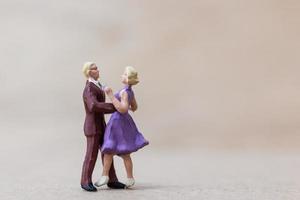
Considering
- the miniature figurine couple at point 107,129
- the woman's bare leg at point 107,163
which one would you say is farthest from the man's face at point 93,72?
the woman's bare leg at point 107,163

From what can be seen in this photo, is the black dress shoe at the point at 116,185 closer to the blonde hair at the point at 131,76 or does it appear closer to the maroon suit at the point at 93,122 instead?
the maroon suit at the point at 93,122

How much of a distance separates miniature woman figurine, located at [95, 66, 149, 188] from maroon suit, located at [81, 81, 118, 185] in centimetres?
3

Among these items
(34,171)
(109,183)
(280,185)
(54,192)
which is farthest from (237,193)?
(34,171)

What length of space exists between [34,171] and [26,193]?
21.5 inches

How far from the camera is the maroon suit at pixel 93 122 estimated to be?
91.7 inches

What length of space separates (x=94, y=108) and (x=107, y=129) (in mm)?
92

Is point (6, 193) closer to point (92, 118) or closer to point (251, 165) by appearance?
point (92, 118)

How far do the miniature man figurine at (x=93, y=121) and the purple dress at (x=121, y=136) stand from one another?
0.11ft

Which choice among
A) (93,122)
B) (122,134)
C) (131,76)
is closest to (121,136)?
(122,134)

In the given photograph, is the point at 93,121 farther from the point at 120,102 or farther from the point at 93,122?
the point at 120,102

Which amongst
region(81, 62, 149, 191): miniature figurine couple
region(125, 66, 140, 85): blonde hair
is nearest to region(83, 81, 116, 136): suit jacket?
region(81, 62, 149, 191): miniature figurine couple

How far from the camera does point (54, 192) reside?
237 cm

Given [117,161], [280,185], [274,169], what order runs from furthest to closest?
[117,161]
[274,169]
[280,185]

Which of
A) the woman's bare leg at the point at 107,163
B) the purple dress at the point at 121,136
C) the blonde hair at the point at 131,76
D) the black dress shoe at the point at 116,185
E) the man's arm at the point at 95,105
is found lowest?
the black dress shoe at the point at 116,185
